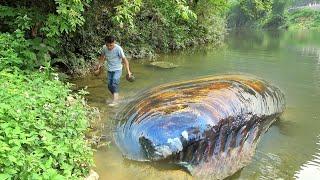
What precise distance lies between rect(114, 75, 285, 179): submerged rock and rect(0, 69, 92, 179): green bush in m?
1.18

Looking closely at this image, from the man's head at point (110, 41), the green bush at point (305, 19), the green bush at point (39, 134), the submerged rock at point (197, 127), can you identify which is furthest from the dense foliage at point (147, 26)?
the green bush at point (305, 19)

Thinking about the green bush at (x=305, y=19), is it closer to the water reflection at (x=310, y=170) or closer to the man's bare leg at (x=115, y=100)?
the man's bare leg at (x=115, y=100)

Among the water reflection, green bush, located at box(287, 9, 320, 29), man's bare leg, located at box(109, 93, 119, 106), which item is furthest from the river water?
green bush, located at box(287, 9, 320, 29)

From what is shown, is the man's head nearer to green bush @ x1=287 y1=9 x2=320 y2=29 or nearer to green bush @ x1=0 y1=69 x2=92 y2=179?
green bush @ x1=0 y1=69 x2=92 y2=179

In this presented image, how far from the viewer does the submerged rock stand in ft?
19.6

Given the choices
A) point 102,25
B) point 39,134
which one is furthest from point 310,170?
point 102,25

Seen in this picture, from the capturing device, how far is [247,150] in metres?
6.86

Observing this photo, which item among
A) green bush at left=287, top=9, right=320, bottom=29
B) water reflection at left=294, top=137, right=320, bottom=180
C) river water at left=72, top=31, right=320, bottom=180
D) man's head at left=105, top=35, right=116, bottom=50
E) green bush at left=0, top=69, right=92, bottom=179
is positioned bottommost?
water reflection at left=294, top=137, right=320, bottom=180

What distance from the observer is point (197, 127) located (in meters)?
6.15

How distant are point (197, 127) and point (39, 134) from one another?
251 cm

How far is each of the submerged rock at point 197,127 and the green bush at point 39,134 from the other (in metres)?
1.18

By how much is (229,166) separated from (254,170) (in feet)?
1.58

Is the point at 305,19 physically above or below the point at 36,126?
above

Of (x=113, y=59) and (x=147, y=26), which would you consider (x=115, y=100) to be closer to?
(x=113, y=59)
